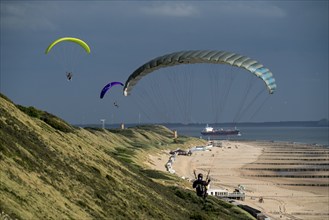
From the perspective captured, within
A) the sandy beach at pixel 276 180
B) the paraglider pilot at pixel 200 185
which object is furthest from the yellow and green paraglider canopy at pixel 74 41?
the sandy beach at pixel 276 180

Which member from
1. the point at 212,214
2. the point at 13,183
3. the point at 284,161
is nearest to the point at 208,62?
the point at 212,214

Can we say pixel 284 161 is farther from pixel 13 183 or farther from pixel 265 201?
pixel 13 183

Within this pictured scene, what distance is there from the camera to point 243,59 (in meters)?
31.7

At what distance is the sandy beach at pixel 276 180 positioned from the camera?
5156cm

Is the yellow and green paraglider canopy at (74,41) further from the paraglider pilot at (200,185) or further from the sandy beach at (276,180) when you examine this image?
the sandy beach at (276,180)

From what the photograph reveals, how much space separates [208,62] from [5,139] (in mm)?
13278

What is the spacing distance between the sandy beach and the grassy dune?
15953 mm

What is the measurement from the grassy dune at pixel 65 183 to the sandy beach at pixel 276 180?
1595 cm

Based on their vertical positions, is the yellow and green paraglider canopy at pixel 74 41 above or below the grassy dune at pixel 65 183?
above

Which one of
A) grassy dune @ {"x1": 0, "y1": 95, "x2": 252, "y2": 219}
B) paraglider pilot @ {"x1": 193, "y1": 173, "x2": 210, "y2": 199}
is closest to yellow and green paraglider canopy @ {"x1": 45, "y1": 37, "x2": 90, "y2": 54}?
grassy dune @ {"x1": 0, "y1": 95, "x2": 252, "y2": 219}

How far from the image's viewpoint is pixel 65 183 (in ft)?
77.7

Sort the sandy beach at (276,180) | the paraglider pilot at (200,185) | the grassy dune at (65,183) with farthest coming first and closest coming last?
the sandy beach at (276,180) < the paraglider pilot at (200,185) < the grassy dune at (65,183)

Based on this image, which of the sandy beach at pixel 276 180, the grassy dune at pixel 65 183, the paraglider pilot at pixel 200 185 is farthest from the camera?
the sandy beach at pixel 276 180

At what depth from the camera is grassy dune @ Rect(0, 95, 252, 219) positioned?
19.4 meters
